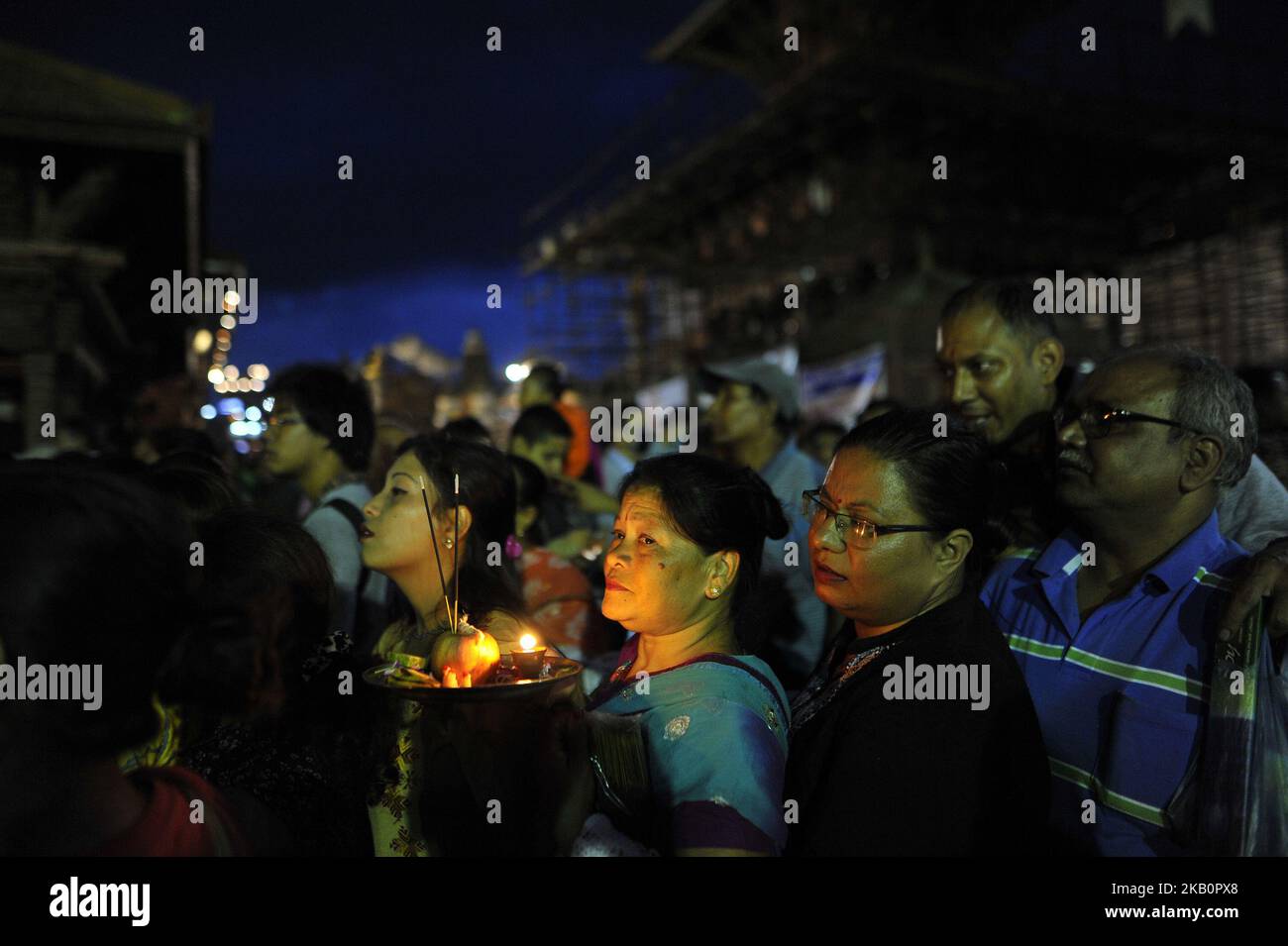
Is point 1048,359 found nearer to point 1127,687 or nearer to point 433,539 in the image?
point 1127,687

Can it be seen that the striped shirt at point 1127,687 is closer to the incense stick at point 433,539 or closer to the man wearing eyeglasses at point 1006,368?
the man wearing eyeglasses at point 1006,368

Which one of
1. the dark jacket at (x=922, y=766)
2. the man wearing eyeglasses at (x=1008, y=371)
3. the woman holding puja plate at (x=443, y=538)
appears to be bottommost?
the dark jacket at (x=922, y=766)

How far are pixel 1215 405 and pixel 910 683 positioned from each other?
116 centimetres

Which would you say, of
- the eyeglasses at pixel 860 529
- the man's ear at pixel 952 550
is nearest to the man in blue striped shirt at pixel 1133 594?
the man's ear at pixel 952 550

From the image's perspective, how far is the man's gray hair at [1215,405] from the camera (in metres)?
2.29

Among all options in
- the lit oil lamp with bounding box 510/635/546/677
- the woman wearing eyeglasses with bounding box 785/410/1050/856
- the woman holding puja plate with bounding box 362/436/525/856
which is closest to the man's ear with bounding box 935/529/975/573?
the woman wearing eyeglasses with bounding box 785/410/1050/856

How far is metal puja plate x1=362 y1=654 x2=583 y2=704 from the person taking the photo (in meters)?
→ 1.68

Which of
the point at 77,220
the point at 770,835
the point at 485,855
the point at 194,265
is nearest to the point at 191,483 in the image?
the point at 485,855

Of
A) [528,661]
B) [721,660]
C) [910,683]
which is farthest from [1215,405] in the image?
[528,661]

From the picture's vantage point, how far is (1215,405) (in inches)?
90.7

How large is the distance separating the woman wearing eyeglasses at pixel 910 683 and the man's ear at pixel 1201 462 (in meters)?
0.52

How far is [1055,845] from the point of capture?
216 cm

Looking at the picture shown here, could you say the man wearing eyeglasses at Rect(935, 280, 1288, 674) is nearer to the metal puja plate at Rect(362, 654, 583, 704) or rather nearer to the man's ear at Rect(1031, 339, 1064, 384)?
the man's ear at Rect(1031, 339, 1064, 384)
